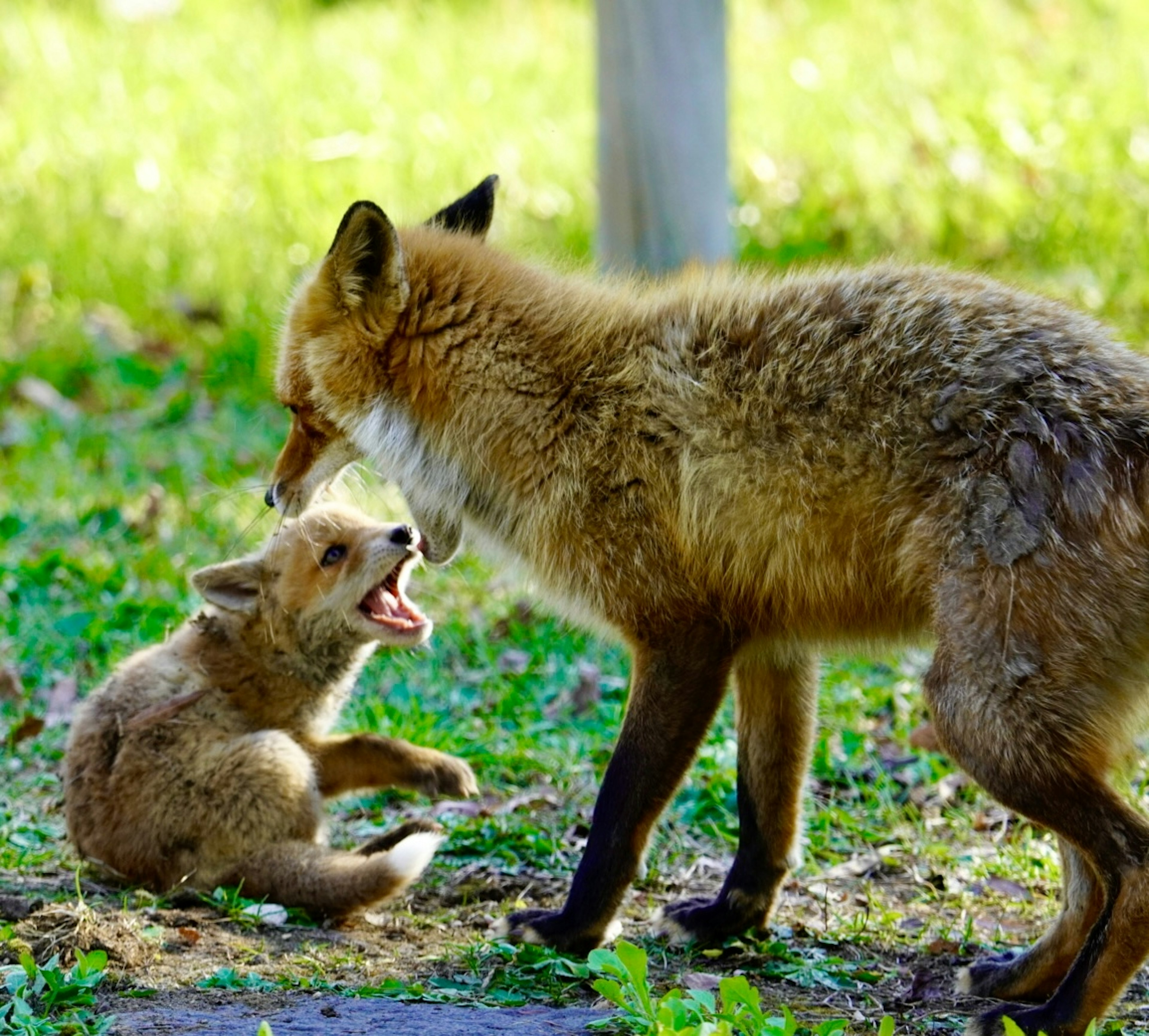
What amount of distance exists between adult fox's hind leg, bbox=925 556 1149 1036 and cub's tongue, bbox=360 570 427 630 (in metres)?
2.19

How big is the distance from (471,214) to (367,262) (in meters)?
0.74

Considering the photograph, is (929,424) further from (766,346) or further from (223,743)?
(223,743)

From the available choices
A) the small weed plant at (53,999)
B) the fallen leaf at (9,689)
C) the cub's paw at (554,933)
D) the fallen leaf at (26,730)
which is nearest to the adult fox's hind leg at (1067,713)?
the cub's paw at (554,933)

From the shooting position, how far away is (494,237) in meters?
10.0

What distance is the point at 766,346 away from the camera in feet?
13.4

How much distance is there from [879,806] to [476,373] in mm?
2096

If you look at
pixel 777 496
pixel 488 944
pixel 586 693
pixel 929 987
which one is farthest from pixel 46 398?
pixel 929 987

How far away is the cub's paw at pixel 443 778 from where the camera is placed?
4883 millimetres

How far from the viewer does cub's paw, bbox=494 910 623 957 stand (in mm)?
4039

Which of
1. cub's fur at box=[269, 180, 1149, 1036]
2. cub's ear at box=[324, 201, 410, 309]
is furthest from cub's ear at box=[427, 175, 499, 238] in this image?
cub's ear at box=[324, 201, 410, 309]

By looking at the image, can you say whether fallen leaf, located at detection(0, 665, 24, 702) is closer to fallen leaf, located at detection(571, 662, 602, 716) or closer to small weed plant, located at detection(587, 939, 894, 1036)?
fallen leaf, located at detection(571, 662, 602, 716)

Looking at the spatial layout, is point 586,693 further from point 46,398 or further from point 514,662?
point 46,398

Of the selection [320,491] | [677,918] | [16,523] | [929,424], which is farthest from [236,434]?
[929,424]

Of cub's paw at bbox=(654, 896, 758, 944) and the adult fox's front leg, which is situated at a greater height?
the adult fox's front leg
